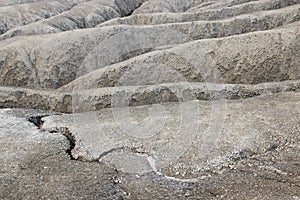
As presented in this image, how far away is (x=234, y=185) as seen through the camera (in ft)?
53.8

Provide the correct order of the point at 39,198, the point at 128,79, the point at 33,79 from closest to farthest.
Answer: the point at 39,198 → the point at 128,79 → the point at 33,79

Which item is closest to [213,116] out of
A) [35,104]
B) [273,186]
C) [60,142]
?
[273,186]

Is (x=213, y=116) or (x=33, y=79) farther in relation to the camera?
(x=33, y=79)

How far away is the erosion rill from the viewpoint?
16.9 m

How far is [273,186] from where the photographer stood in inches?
632

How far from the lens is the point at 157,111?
24.6 meters

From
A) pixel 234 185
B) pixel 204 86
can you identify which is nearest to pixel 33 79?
pixel 204 86

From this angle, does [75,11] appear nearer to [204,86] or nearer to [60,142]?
[204,86]

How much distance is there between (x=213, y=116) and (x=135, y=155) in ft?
18.2

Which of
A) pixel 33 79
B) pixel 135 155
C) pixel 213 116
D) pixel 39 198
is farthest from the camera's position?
pixel 33 79

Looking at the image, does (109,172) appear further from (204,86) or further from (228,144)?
(204,86)

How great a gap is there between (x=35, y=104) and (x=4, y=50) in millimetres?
9675

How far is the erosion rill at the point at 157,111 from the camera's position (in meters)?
16.9

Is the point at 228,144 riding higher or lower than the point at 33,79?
higher
